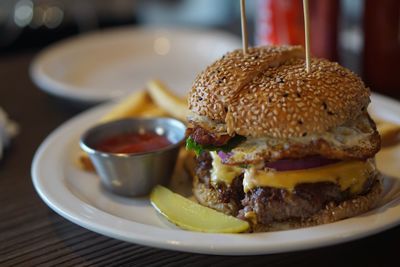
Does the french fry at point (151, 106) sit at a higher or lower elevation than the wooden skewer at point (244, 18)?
lower

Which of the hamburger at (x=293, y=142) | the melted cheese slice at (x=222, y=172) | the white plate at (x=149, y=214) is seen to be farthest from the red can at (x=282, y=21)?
the melted cheese slice at (x=222, y=172)

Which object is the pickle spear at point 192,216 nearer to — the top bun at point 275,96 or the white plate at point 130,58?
the top bun at point 275,96

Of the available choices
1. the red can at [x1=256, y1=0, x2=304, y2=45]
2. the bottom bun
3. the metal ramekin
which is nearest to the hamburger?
the bottom bun

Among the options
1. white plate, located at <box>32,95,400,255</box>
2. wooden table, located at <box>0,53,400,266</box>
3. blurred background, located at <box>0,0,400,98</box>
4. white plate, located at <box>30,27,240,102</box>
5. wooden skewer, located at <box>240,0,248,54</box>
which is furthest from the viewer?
white plate, located at <box>30,27,240,102</box>

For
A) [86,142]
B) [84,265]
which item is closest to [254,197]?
[84,265]

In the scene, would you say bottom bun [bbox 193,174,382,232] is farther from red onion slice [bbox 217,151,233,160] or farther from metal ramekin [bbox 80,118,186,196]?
metal ramekin [bbox 80,118,186,196]
